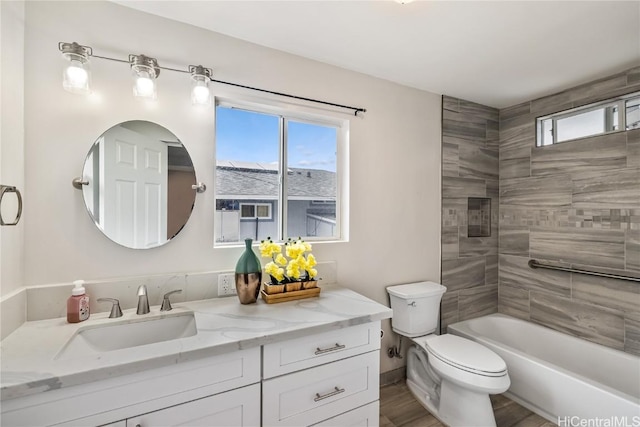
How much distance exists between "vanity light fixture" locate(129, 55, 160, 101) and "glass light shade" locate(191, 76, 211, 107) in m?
0.17

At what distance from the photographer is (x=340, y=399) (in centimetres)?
130

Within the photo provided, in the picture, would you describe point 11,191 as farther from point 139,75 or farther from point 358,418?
point 358,418

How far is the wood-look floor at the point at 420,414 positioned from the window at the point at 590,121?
2055mm

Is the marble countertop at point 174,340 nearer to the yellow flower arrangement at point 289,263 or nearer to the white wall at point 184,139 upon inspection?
the yellow flower arrangement at point 289,263

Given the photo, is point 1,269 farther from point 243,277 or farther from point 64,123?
point 243,277

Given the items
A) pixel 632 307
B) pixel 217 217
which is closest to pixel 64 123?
pixel 217 217

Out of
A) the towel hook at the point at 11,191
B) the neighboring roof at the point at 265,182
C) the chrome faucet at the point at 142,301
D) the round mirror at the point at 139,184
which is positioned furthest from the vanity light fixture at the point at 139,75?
the chrome faucet at the point at 142,301

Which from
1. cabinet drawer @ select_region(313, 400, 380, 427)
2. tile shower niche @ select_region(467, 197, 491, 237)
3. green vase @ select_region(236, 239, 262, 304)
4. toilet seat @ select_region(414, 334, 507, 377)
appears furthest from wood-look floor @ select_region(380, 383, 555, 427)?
tile shower niche @ select_region(467, 197, 491, 237)

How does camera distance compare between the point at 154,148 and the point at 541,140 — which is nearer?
the point at 154,148

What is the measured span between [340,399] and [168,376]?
756 millimetres

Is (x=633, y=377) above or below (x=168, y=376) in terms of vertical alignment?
below

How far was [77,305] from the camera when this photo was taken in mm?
1208

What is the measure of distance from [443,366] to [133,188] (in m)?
2.02

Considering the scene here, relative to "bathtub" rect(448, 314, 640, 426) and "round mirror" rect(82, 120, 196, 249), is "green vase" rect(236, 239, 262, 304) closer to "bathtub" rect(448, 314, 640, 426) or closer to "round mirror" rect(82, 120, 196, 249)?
"round mirror" rect(82, 120, 196, 249)
